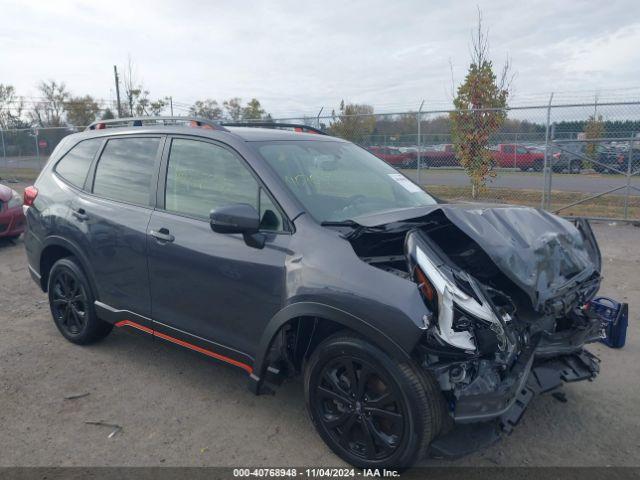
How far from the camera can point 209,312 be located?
3404 millimetres

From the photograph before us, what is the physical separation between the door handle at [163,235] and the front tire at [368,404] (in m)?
1.29

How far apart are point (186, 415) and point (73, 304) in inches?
66.9

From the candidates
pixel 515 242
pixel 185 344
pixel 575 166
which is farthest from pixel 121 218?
pixel 575 166

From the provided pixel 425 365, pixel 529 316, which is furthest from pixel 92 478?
pixel 529 316

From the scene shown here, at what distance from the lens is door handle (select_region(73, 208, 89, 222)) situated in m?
4.21

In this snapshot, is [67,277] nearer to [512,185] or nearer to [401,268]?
[401,268]

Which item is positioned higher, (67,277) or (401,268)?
(401,268)

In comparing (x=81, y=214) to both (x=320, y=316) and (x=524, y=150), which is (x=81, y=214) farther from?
(x=524, y=150)

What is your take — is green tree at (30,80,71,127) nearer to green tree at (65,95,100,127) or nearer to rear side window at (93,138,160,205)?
green tree at (65,95,100,127)

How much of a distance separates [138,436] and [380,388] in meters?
1.56

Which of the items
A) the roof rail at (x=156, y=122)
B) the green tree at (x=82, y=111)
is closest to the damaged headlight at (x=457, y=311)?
the roof rail at (x=156, y=122)

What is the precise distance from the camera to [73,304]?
452 centimetres

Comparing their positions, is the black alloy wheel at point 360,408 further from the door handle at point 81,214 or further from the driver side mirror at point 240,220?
the door handle at point 81,214

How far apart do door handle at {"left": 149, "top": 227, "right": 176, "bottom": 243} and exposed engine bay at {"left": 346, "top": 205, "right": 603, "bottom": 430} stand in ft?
4.36
